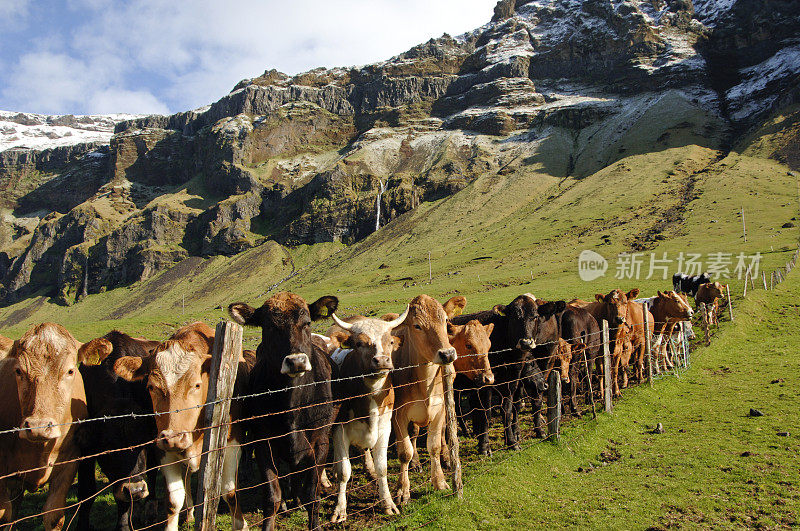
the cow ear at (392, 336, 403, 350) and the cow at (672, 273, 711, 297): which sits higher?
the cow ear at (392, 336, 403, 350)

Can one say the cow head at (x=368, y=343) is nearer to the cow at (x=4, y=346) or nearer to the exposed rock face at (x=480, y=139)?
the cow at (x=4, y=346)

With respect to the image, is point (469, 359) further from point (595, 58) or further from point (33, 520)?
point (595, 58)

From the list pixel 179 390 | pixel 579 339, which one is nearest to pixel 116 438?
pixel 179 390

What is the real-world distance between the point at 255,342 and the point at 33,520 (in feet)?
65.7

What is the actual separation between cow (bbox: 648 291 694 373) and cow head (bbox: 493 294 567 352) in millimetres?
6909

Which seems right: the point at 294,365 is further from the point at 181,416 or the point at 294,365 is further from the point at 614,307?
the point at 614,307

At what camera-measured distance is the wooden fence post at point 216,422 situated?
4.37 m

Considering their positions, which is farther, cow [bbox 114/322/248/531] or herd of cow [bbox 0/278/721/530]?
cow [bbox 114/322/248/531]

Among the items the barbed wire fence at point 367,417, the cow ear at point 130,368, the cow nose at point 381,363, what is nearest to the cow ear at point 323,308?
the barbed wire fence at point 367,417

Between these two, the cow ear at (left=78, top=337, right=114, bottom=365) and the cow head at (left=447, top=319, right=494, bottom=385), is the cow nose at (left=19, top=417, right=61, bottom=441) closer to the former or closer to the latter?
the cow ear at (left=78, top=337, right=114, bottom=365)

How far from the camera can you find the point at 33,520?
23.9 feet

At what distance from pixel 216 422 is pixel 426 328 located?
374 cm

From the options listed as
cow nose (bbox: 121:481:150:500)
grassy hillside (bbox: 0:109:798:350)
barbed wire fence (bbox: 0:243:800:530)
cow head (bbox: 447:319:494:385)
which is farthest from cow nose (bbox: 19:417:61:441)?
grassy hillside (bbox: 0:109:798:350)

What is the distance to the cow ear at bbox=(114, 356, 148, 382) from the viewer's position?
642 cm
